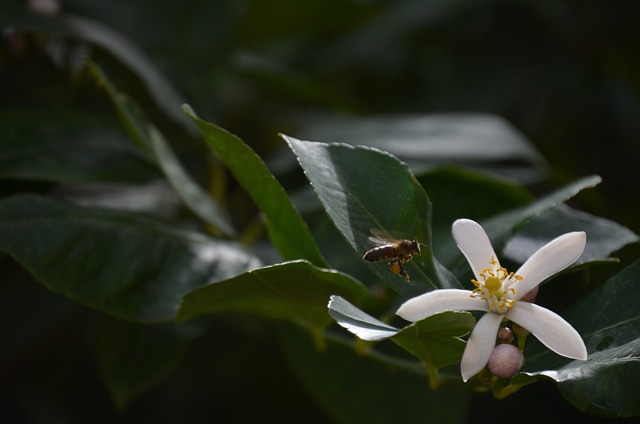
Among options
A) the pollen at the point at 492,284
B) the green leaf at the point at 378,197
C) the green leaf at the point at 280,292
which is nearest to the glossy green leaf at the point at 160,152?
the green leaf at the point at 280,292

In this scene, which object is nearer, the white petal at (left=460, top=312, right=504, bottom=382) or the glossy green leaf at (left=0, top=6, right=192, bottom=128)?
the white petal at (left=460, top=312, right=504, bottom=382)

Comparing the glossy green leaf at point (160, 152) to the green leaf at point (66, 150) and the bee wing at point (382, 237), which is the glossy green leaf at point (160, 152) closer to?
the green leaf at point (66, 150)

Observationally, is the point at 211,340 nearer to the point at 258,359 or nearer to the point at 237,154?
the point at 258,359

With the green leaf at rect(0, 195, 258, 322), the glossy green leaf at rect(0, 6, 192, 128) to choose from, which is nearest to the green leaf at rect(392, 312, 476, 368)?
the green leaf at rect(0, 195, 258, 322)

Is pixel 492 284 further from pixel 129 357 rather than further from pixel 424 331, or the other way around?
pixel 129 357

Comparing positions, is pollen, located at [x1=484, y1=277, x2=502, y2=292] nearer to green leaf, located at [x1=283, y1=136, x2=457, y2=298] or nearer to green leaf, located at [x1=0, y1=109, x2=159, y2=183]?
green leaf, located at [x1=283, y1=136, x2=457, y2=298]

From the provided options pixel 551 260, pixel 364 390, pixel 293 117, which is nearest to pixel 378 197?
pixel 551 260

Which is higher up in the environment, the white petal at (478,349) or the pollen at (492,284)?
the pollen at (492,284)
